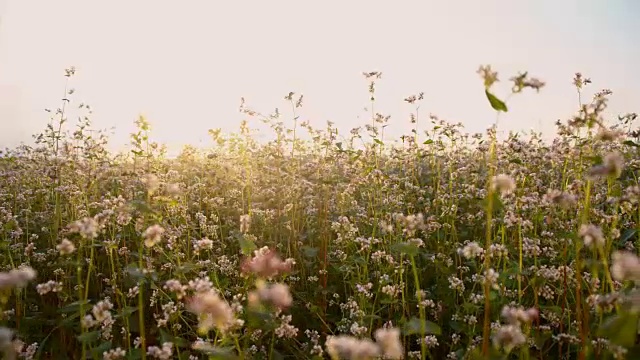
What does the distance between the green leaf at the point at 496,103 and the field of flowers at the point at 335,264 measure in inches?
0.5

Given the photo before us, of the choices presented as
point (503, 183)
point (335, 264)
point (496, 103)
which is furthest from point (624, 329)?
point (335, 264)

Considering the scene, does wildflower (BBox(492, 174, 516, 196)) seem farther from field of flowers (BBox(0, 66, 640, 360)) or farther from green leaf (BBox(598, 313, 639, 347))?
green leaf (BBox(598, 313, 639, 347))

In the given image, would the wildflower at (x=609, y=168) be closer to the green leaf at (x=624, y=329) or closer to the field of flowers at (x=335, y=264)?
the field of flowers at (x=335, y=264)

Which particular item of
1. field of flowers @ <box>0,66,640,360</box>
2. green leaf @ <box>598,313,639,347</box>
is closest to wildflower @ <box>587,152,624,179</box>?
field of flowers @ <box>0,66,640,360</box>

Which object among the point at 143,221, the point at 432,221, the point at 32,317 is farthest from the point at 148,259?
the point at 432,221

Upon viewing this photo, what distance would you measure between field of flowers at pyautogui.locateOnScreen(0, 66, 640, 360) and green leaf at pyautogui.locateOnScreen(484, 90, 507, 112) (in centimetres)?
1

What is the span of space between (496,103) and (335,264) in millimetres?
2812

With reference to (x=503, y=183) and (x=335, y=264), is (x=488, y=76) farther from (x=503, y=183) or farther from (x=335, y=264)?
(x=335, y=264)

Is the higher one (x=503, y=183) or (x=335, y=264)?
(x=503, y=183)

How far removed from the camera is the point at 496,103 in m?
2.36

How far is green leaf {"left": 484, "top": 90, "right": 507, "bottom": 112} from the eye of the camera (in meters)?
2.33

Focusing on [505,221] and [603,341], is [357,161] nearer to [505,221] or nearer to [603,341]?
[505,221]

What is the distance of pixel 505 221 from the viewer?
3721 millimetres

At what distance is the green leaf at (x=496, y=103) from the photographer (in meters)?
2.33
